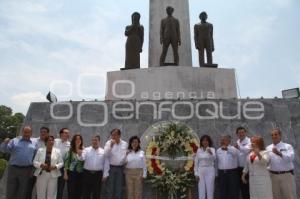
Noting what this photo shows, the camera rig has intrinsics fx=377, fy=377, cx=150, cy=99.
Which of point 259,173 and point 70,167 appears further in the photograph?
point 70,167

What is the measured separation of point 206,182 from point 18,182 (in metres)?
3.43

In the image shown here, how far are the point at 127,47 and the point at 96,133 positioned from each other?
3.50 meters

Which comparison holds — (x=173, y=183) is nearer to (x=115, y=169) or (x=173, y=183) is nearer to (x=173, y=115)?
(x=115, y=169)

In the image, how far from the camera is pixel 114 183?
7066mm

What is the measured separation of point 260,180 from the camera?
6.28 meters

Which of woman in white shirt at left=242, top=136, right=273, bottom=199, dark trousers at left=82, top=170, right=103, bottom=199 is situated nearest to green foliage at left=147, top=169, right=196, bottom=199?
dark trousers at left=82, top=170, right=103, bottom=199

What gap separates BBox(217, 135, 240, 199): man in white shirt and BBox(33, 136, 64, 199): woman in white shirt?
2.96 m

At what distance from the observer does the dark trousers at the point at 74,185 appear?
273 inches

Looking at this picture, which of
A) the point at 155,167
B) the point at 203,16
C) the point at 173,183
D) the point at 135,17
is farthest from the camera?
the point at 203,16

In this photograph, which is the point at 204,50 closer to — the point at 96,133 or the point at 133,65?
the point at 133,65

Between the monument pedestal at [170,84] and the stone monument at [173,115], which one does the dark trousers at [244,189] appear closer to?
the stone monument at [173,115]

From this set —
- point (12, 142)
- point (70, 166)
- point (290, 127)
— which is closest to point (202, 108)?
point (290, 127)

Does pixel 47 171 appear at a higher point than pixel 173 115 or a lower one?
lower

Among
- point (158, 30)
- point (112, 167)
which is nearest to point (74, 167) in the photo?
point (112, 167)
